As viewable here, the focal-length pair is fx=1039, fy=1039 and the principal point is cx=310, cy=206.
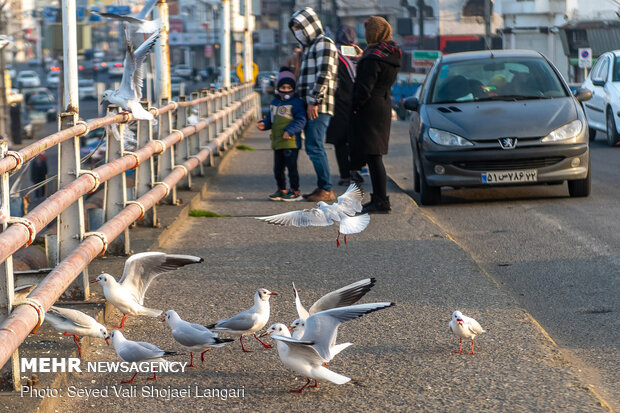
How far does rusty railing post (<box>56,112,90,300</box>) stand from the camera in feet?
18.2

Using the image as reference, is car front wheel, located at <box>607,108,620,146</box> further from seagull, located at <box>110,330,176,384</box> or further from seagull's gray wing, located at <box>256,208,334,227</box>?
seagull, located at <box>110,330,176,384</box>

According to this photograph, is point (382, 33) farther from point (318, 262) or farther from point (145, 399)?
point (145, 399)

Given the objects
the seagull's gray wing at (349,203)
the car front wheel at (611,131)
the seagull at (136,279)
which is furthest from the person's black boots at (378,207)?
the car front wheel at (611,131)

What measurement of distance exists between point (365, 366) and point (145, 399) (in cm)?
104

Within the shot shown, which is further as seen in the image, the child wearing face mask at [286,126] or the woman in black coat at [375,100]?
the child wearing face mask at [286,126]

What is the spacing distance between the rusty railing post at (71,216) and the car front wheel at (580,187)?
6.98 m

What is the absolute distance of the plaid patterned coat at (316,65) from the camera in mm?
10602

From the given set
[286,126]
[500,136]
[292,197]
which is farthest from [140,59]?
[500,136]

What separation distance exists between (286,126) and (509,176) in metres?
2.40

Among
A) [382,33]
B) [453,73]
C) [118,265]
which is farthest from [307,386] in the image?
[453,73]

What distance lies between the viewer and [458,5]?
260 ft

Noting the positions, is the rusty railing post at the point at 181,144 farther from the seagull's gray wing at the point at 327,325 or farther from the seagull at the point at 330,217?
the seagull's gray wing at the point at 327,325

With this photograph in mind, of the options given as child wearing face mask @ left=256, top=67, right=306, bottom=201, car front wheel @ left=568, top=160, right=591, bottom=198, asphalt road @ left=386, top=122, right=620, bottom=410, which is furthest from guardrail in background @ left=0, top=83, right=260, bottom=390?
car front wheel @ left=568, top=160, right=591, bottom=198

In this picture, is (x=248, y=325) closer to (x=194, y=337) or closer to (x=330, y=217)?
(x=194, y=337)
